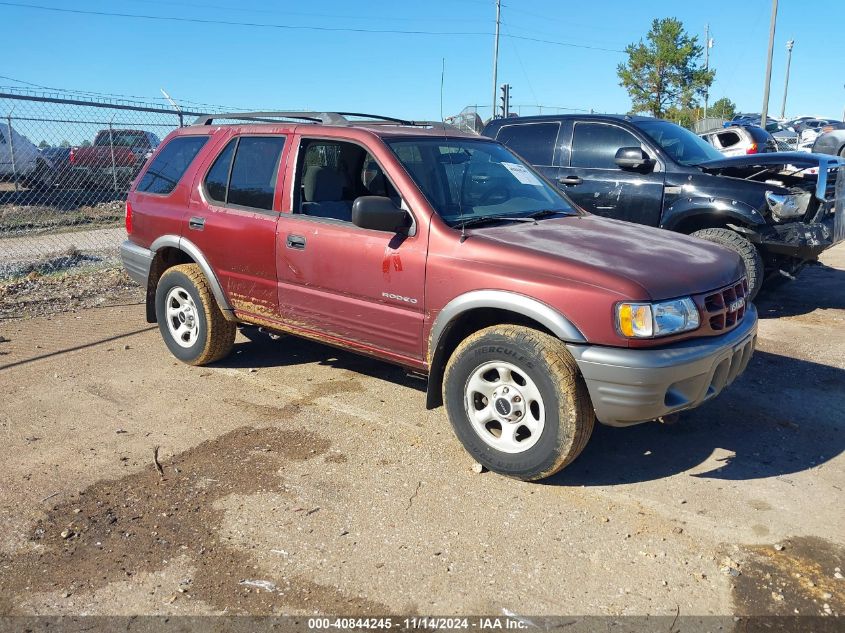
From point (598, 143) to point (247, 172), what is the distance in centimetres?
429

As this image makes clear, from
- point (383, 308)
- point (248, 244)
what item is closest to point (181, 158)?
point (248, 244)

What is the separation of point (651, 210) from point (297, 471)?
195 inches

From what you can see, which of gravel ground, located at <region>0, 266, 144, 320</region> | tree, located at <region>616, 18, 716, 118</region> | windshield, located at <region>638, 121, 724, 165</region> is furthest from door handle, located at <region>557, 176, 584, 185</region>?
tree, located at <region>616, 18, 716, 118</region>

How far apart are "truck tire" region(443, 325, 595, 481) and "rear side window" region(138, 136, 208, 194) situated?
2913 mm

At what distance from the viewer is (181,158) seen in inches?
221

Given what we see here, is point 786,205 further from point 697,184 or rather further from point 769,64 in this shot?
point 769,64

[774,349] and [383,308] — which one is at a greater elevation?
[383,308]

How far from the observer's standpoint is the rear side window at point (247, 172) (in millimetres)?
4887

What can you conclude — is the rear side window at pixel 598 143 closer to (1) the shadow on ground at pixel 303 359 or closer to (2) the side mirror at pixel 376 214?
(1) the shadow on ground at pixel 303 359

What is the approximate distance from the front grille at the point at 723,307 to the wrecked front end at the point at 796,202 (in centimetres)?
317

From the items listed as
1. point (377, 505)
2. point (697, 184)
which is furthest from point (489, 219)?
point (697, 184)

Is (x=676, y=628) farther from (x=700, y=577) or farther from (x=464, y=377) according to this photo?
(x=464, y=377)

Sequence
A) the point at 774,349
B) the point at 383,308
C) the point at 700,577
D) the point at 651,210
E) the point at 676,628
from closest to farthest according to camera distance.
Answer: the point at 676,628, the point at 700,577, the point at 383,308, the point at 774,349, the point at 651,210

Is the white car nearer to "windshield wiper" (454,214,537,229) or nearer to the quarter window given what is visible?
the quarter window
